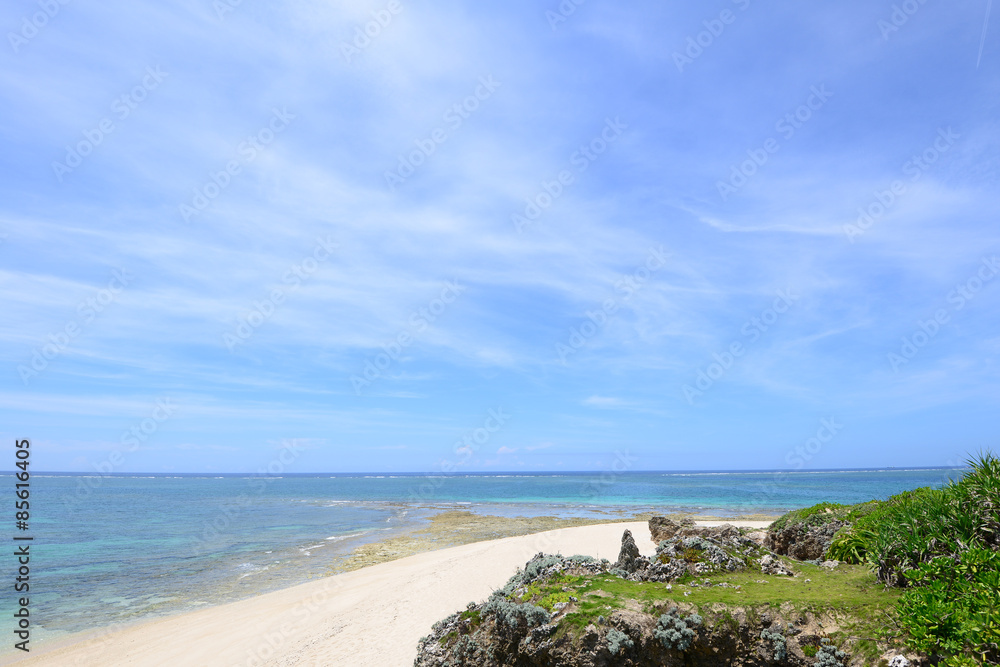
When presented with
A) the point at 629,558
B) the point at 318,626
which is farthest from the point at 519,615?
the point at 318,626

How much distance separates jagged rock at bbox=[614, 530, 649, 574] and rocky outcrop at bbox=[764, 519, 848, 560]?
4806 millimetres

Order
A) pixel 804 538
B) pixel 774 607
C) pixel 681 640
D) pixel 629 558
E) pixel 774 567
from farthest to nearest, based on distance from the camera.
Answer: pixel 804 538
pixel 629 558
pixel 774 567
pixel 774 607
pixel 681 640

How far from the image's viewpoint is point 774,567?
1002 centimetres

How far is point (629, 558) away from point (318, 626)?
1082 cm

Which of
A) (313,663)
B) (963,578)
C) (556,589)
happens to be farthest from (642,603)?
(313,663)

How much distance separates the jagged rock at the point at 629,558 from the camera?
1046 centimetres

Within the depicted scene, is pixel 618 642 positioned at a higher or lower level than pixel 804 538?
lower

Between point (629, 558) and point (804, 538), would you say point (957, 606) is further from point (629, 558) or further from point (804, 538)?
point (804, 538)

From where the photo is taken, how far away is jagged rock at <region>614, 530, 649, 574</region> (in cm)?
1046

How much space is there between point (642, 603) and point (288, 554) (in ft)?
98.3

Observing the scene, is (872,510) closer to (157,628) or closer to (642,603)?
(642,603)

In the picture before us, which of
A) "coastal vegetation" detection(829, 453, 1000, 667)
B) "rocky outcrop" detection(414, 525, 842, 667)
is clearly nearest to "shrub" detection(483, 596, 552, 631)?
"rocky outcrop" detection(414, 525, 842, 667)

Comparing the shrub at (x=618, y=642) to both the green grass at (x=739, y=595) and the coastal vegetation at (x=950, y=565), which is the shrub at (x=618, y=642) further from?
the coastal vegetation at (x=950, y=565)

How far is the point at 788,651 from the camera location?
7578mm
